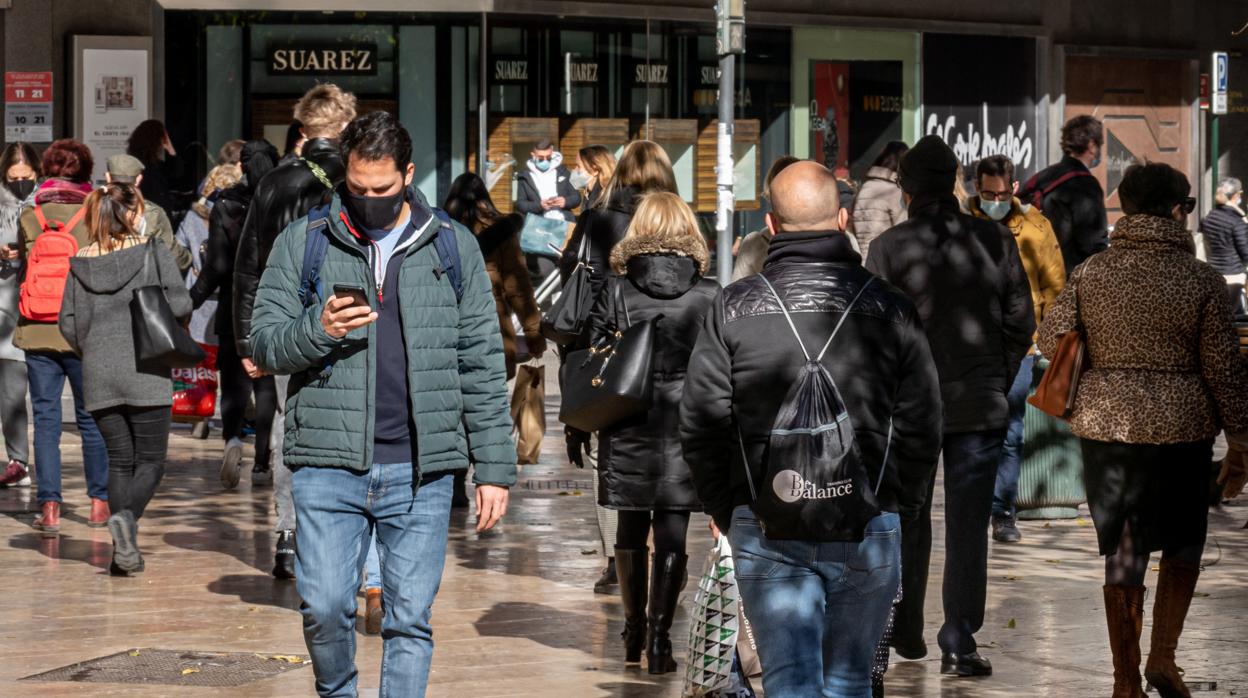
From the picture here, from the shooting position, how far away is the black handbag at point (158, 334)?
10.1m

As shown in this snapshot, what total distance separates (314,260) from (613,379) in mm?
2033

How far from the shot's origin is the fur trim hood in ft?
26.3

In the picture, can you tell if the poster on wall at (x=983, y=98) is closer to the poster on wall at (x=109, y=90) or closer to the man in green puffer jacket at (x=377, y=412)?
the poster on wall at (x=109, y=90)

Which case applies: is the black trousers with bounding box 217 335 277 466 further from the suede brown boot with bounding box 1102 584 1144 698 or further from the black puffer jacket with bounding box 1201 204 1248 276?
the black puffer jacket with bounding box 1201 204 1248 276

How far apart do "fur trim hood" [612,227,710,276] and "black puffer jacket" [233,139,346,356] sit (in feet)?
5.04

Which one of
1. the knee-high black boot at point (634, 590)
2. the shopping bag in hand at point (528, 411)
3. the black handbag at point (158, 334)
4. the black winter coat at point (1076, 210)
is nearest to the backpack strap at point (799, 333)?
the knee-high black boot at point (634, 590)

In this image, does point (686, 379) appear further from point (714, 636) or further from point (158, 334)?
point (158, 334)

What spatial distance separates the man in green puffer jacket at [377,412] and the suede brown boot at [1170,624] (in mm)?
2664

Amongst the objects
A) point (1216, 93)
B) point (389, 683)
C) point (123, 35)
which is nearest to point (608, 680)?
point (389, 683)

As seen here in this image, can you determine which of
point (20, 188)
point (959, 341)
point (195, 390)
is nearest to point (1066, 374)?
point (959, 341)

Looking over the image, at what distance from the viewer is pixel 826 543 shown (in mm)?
5242

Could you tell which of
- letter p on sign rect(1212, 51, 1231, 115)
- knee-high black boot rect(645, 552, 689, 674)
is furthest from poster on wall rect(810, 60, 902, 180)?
knee-high black boot rect(645, 552, 689, 674)

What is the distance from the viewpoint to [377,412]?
235 inches

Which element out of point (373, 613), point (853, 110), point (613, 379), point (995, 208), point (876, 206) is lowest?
point (373, 613)
